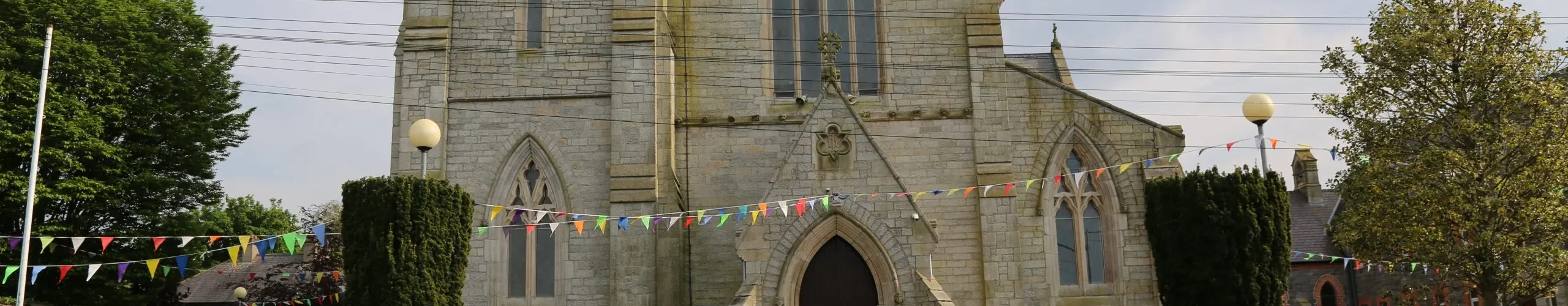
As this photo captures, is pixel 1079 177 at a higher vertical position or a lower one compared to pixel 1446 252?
higher

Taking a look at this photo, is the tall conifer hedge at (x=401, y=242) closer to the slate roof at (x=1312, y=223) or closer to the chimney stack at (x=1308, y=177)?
the slate roof at (x=1312, y=223)

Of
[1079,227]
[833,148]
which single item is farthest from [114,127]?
[1079,227]

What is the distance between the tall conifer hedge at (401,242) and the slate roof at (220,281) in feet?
67.2

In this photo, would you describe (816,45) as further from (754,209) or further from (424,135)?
(424,135)

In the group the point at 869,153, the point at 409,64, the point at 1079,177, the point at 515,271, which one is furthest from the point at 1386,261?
the point at 409,64

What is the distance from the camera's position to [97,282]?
26938mm

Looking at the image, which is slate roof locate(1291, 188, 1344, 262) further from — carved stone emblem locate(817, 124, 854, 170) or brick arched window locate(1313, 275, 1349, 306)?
carved stone emblem locate(817, 124, 854, 170)

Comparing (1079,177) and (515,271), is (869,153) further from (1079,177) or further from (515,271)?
(515,271)

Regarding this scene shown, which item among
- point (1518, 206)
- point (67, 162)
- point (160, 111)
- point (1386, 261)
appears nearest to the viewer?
point (1518, 206)

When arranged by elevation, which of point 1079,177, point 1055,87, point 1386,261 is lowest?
point 1386,261

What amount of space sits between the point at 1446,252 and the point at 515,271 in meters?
14.9

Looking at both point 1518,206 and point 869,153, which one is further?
point 869,153

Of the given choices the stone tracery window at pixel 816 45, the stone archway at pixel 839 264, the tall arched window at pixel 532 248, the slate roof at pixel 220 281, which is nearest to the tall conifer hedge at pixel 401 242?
the stone archway at pixel 839 264

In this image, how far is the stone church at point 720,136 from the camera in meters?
21.8
